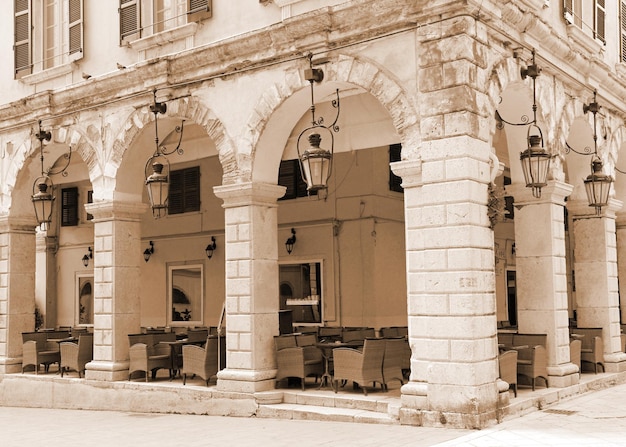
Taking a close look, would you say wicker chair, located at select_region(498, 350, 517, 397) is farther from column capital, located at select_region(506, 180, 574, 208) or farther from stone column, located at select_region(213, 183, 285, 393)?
stone column, located at select_region(213, 183, 285, 393)

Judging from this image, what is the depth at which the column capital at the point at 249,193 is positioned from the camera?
11312 millimetres

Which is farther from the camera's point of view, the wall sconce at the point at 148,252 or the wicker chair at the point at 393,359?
the wall sconce at the point at 148,252

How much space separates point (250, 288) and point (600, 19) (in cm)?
788

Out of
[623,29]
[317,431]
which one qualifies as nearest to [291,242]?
[623,29]

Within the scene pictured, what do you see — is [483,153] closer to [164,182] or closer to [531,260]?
[531,260]

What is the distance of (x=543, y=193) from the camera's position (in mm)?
11242

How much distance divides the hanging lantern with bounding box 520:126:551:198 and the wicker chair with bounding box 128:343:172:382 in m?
6.11

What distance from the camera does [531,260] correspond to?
443 inches

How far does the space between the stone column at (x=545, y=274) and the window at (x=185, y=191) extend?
888cm

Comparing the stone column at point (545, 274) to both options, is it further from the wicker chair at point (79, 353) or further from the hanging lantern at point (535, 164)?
the wicker chair at point (79, 353)

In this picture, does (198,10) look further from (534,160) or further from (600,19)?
(600,19)

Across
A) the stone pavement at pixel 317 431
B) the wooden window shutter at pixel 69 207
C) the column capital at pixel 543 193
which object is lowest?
the stone pavement at pixel 317 431

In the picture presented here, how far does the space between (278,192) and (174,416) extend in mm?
3560

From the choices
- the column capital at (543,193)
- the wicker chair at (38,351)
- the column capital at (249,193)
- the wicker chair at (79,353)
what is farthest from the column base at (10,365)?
the column capital at (543,193)
